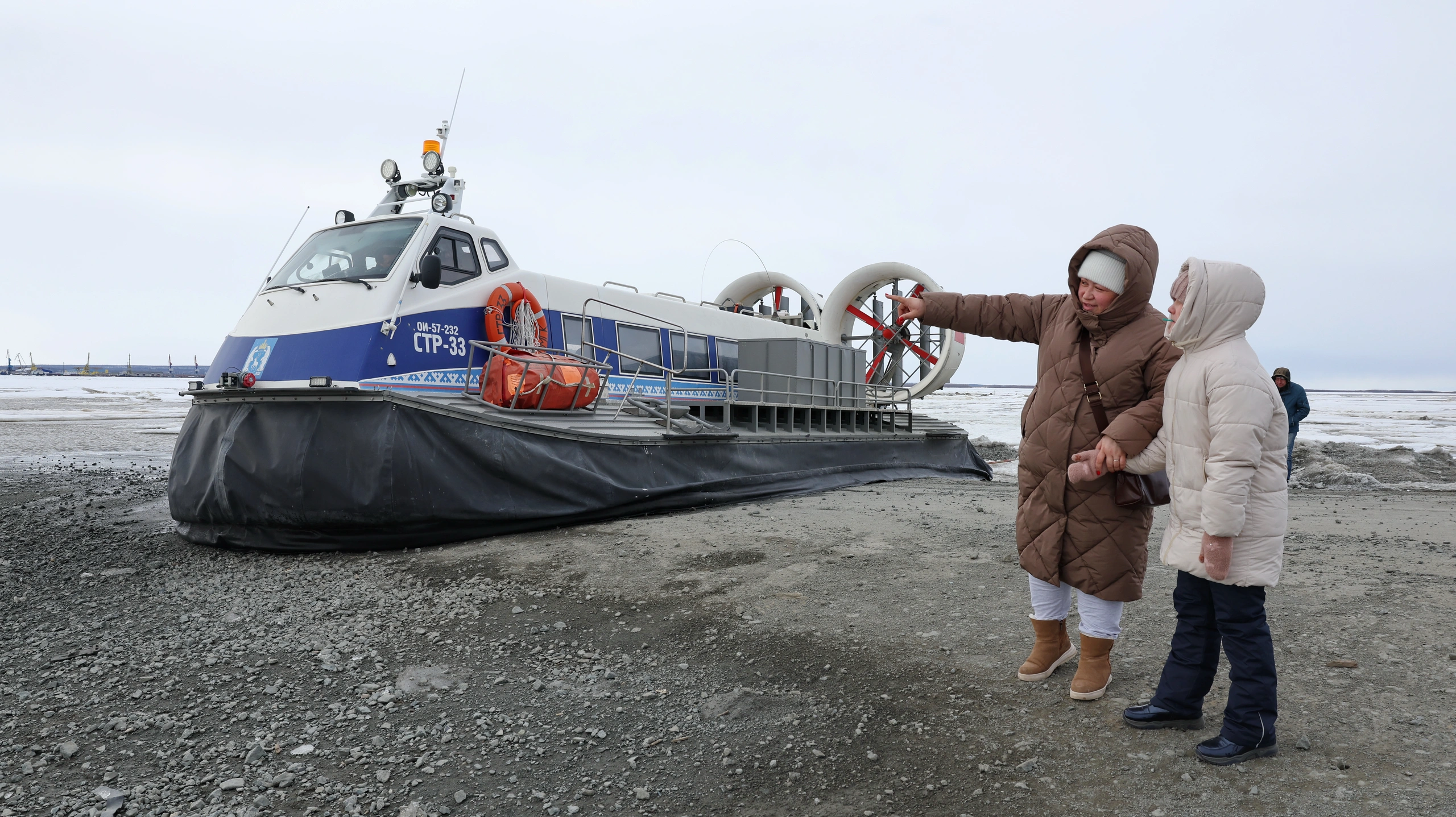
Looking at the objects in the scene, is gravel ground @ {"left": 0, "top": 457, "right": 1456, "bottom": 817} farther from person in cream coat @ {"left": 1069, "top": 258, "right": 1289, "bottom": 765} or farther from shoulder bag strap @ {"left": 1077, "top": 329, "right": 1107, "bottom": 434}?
shoulder bag strap @ {"left": 1077, "top": 329, "right": 1107, "bottom": 434}

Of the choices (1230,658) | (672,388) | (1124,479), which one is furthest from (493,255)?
(1230,658)

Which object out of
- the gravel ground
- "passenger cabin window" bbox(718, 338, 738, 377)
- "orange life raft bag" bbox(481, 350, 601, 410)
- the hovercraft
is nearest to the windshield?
the hovercraft

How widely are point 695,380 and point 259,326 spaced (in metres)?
3.71

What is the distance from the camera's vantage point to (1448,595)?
3.23 metres

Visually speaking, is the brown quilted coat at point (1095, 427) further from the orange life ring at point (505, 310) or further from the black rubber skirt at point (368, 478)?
the orange life ring at point (505, 310)

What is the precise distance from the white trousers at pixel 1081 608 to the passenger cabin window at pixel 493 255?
4941 millimetres

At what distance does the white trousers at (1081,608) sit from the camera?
2.38 meters

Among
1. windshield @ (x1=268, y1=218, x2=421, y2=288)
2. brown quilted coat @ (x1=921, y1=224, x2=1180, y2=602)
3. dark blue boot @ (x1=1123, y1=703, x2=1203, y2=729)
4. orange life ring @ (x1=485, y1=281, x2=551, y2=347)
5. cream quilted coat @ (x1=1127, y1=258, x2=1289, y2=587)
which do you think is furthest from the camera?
orange life ring @ (x1=485, y1=281, x2=551, y2=347)

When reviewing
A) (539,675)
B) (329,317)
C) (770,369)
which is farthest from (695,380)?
(539,675)

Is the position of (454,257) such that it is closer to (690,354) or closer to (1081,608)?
(690,354)

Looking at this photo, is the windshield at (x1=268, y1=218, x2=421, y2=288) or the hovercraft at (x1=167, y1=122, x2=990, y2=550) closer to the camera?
the hovercraft at (x1=167, y1=122, x2=990, y2=550)

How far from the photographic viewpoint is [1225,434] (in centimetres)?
192

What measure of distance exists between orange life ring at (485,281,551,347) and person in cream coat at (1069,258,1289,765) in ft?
15.7

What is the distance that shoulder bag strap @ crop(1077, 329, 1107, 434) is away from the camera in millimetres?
2354
